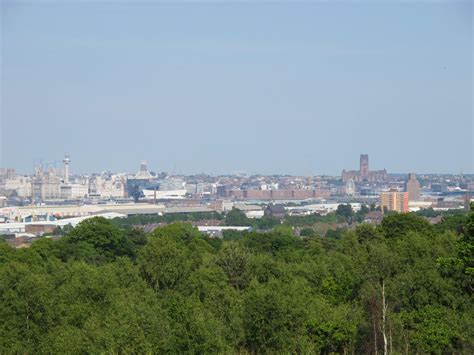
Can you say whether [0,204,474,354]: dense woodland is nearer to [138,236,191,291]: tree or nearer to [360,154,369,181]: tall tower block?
[138,236,191,291]: tree

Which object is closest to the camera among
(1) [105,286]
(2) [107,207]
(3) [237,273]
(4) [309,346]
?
(4) [309,346]

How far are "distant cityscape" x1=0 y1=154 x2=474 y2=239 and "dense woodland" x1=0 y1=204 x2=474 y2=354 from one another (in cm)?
7332

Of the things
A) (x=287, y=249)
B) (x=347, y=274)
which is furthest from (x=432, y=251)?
(x=287, y=249)

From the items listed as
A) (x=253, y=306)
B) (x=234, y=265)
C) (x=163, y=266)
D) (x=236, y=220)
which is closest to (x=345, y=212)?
(x=236, y=220)

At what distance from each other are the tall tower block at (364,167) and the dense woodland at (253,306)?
452 feet

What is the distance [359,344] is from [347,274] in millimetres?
3670

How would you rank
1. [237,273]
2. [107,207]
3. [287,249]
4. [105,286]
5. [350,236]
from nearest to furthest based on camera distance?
[105,286], [237,273], [350,236], [287,249], [107,207]

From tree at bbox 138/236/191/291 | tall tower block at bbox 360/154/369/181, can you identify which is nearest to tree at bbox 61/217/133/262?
tree at bbox 138/236/191/291

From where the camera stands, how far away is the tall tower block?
529ft

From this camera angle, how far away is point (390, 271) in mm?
20953

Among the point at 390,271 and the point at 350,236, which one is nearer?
the point at 390,271

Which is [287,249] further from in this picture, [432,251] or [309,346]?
[309,346]

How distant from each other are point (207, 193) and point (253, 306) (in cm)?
12917

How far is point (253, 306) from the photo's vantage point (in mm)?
17766
